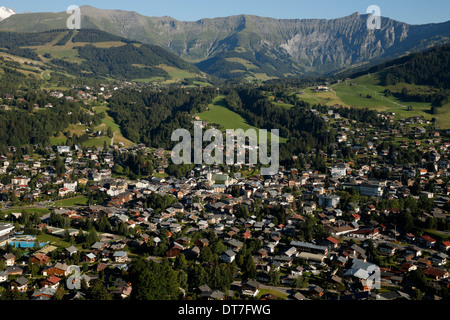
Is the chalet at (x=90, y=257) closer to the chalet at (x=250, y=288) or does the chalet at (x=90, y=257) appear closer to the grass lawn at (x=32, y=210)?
the chalet at (x=250, y=288)

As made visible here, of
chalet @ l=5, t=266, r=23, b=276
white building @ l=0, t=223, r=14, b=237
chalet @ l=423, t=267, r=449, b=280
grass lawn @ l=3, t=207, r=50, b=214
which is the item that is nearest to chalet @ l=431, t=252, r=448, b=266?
chalet @ l=423, t=267, r=449, b=280

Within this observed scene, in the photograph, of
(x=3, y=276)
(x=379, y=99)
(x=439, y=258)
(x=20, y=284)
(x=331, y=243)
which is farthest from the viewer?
(x=379, y=99)

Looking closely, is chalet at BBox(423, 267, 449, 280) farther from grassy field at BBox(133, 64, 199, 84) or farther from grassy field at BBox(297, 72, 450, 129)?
grassy field at BBox(133, 64, 199, 84)

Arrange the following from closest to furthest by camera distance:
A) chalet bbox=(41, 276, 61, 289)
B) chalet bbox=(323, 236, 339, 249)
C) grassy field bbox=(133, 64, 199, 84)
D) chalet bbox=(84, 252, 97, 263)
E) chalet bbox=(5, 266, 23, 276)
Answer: chalet bbox=(41, 276, 61, 289) → chalet bbox=(5, 266, 23, 276) → chalet bbox=(84, 252, 97, 263) → chalet bbox=(323, 236, 339, 249) → grassy field bbox=(133, 64, 199, 84)

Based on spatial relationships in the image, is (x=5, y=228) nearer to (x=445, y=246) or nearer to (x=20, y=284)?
(x=20, y=284)

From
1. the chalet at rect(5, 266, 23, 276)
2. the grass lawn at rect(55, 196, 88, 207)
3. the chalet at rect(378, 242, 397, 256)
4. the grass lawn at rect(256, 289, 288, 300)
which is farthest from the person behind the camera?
the grass lawn at rect(55, 196, 88, 207)

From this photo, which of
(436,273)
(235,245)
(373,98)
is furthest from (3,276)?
(373,98)
